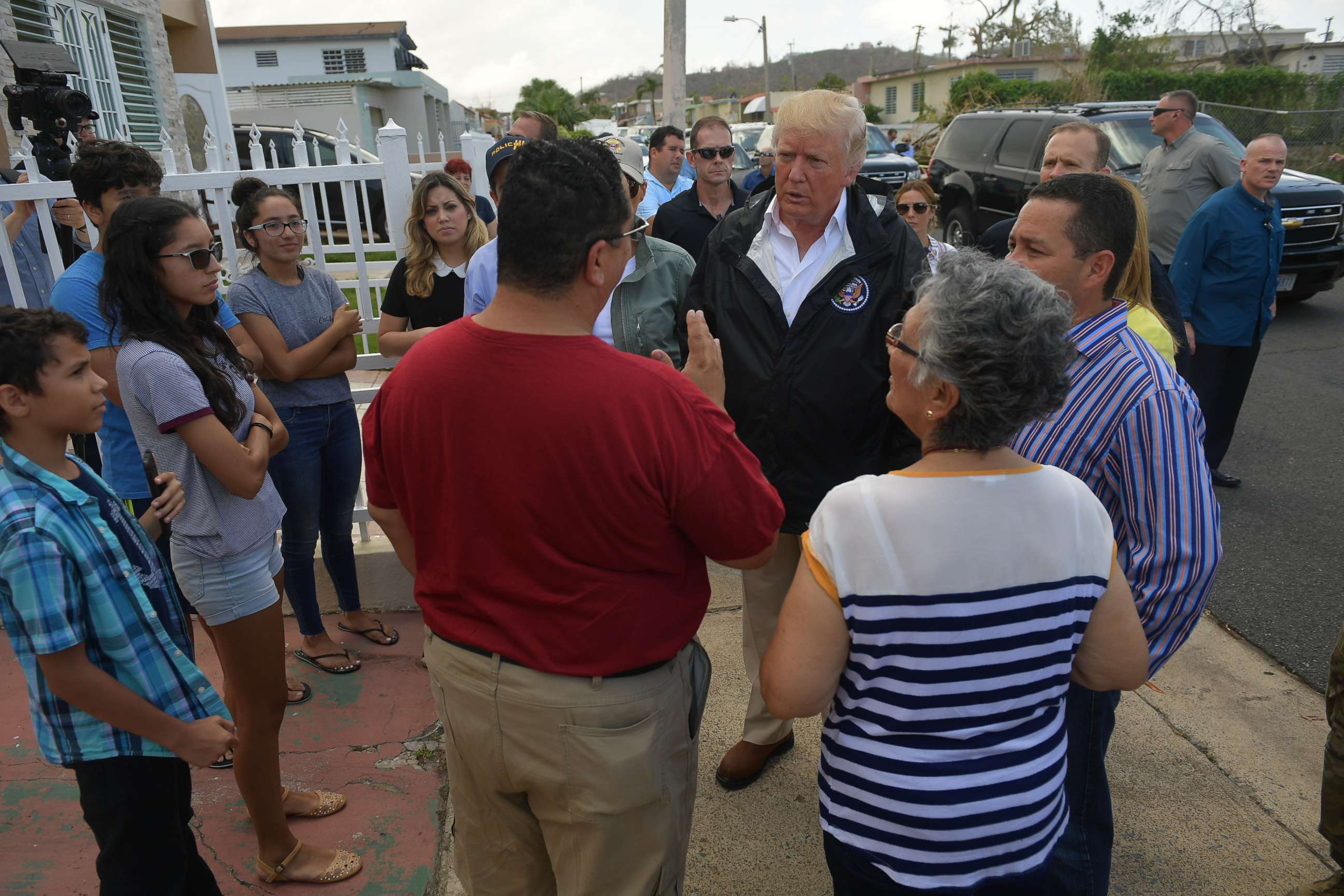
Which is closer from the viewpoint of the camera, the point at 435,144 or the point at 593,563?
the point at 593,563

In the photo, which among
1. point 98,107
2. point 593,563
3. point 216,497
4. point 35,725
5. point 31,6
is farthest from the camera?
point 98,107

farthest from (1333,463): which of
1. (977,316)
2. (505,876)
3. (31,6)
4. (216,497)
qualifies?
(31,6)

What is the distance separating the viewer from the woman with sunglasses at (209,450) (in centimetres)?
217

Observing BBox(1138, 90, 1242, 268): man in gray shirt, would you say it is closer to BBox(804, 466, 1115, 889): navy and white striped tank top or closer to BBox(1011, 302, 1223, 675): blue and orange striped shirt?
BBox(1011, 302, 1223, 675): blue and orange striped shirt

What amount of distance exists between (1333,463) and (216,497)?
6422 mm

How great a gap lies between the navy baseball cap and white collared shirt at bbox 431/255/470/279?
2.20 feet

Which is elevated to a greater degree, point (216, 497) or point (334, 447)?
point (216, 497)

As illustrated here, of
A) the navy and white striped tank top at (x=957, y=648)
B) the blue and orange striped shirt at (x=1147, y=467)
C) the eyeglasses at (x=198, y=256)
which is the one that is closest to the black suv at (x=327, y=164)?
the eyeglasses at (x=198, y=256)

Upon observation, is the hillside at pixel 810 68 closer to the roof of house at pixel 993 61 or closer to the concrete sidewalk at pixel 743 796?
the roof of house at pixel 993 61

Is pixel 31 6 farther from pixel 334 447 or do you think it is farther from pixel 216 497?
pixel 216 497

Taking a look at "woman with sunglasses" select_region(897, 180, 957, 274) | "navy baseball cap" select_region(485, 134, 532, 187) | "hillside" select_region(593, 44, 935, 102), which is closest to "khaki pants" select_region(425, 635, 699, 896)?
"navy baseball cap" select_region(485, 134, 532, 187)

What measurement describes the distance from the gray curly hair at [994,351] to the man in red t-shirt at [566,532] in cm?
37

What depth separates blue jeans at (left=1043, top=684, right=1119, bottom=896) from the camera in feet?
6.30

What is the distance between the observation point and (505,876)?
5.85ft
